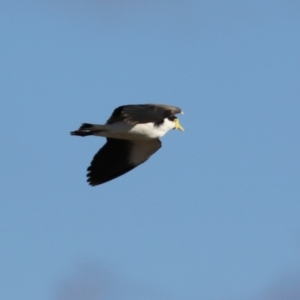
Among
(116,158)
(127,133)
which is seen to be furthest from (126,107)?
(116,158)

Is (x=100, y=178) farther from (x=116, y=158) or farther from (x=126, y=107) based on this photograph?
(x=126, y=107)

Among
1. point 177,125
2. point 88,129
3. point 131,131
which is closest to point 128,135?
point 131,131

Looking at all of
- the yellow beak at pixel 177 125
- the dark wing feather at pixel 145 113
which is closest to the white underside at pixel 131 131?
the dark wing feather at pixel 145 113

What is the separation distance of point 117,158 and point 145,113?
9.91 ft

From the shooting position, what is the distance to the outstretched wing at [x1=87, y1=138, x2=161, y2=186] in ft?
92.4

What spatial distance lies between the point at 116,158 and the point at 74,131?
1.60m

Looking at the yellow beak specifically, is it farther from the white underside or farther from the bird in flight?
the white underside

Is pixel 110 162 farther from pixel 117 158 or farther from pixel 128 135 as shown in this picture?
pixel 128 135

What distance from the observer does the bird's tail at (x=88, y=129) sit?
87.3 feet

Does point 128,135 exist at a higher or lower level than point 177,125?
lower

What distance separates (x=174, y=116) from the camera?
2752 centimetres

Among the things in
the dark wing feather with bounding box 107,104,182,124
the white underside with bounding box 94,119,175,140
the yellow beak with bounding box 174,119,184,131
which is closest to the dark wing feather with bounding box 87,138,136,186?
the yellow beak with bounding box 174,119,184,131

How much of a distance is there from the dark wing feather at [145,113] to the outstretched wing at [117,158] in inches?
84.0

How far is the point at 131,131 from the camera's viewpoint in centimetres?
2664
